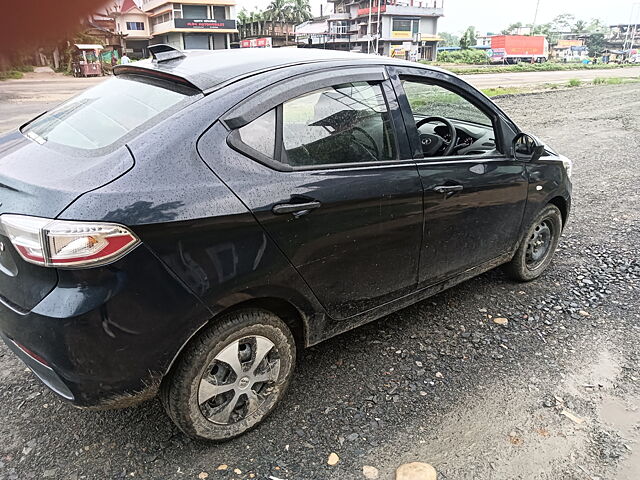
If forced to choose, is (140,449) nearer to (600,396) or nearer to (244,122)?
(244,122)

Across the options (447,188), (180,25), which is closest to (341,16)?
(447,188)

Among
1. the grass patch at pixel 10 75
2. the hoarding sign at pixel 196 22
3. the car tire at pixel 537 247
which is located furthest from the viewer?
the car tire at pixel 537 247

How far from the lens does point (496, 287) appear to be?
4.07 meters

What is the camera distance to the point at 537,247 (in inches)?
161

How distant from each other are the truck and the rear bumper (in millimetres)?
60928

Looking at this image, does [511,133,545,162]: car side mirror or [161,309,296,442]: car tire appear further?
[511,133,545,162]: car side mirror

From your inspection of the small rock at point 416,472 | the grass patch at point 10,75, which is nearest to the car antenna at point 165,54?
the small rock at point 416,472

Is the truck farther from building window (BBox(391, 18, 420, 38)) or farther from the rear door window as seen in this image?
the rear door window

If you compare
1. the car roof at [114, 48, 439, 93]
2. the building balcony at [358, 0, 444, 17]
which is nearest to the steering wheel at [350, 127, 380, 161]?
the car roof at [114, 48, 439, 93]

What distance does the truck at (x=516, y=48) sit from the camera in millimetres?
58156

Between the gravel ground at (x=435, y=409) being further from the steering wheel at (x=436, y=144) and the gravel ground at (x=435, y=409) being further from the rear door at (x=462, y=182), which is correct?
the steering wheel at (x=436, y=144)

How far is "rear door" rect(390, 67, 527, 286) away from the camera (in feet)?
9.87

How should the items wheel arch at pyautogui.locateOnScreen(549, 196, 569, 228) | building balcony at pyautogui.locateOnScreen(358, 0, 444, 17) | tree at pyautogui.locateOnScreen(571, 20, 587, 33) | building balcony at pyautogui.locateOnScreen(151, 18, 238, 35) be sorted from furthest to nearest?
1. tree at pyautogui.locateOnScreen(571, 20, 587, 33)
2. building balcony at pyautogui.locateOnScreen(358, 0, 444, 17)
3. wheel arch at pyautogui.locateOnScreen(549, 196, 569, 228)
4. building balcony at pyautogui.locateOnScreen(151, 18, 238, 35)

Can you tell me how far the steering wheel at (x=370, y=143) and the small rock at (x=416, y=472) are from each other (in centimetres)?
152
